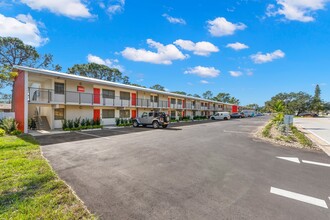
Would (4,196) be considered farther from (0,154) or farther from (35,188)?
(0,154)

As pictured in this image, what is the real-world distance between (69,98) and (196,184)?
16403mm

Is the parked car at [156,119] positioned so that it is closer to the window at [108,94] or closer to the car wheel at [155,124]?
the car wheel at [155,124]

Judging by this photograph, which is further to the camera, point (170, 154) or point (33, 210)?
point (170, 154)

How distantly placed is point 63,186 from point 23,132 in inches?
509

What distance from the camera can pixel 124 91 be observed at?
24531mm

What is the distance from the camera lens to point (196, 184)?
15.5ft

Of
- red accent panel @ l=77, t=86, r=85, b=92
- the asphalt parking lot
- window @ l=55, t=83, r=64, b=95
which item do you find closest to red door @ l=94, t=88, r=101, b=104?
red accent panel @ l=77, t=86, r=85, b=92

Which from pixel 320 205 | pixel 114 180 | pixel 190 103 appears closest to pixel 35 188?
pixel 114 180

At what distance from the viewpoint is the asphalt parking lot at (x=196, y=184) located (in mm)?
3466

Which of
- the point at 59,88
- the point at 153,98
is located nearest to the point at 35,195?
the point at 59,88

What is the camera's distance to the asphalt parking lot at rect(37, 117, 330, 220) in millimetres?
3466

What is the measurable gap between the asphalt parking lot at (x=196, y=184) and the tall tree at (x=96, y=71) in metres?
43.6

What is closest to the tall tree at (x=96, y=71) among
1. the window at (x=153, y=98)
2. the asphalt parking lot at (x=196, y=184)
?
the window at (x=153, y=98)

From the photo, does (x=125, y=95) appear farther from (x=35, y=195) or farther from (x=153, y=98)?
(x=35, y=195)
